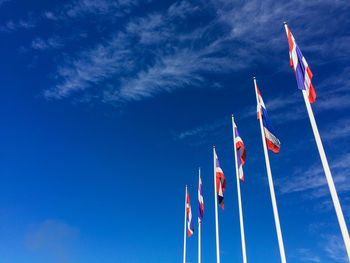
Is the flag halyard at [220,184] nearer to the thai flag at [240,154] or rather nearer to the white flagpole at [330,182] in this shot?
the thai flag at [240,154]

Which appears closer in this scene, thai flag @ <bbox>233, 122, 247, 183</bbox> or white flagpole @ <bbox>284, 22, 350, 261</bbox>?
white flagpole @ <bbox>284, 22, 350, 261</bbox>

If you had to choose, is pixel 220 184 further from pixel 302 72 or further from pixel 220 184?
pixel 302 72

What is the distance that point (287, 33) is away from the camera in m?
16.1

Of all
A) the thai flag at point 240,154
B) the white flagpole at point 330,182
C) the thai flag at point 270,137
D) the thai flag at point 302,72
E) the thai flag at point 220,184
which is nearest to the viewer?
the white flagpole at point 330,182

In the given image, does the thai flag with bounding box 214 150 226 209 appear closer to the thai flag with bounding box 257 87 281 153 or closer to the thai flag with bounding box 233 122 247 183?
the thai flag with bounding box 233 122 247 183

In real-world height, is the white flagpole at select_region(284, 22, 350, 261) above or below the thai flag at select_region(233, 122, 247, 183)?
below

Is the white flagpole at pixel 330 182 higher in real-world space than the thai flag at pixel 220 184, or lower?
lower

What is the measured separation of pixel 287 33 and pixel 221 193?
15775mm

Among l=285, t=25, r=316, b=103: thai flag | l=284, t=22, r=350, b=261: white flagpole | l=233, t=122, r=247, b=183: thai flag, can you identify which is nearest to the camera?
l=284, t=22, r=350, b=261: white flagpole

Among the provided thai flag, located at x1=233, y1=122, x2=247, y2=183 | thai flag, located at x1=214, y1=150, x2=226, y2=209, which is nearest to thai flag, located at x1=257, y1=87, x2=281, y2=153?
thai flag, located at x1=233, y1=122, x2=247, y2=183

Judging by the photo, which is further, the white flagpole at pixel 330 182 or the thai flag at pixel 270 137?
the thai flag at pixel 270 137

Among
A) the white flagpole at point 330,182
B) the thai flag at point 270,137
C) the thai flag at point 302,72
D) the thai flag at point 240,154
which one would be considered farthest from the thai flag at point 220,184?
the white flagpole at point 330,182

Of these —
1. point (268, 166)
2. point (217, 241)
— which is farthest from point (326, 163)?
point (217, 241)

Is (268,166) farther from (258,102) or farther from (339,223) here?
(339,223)
